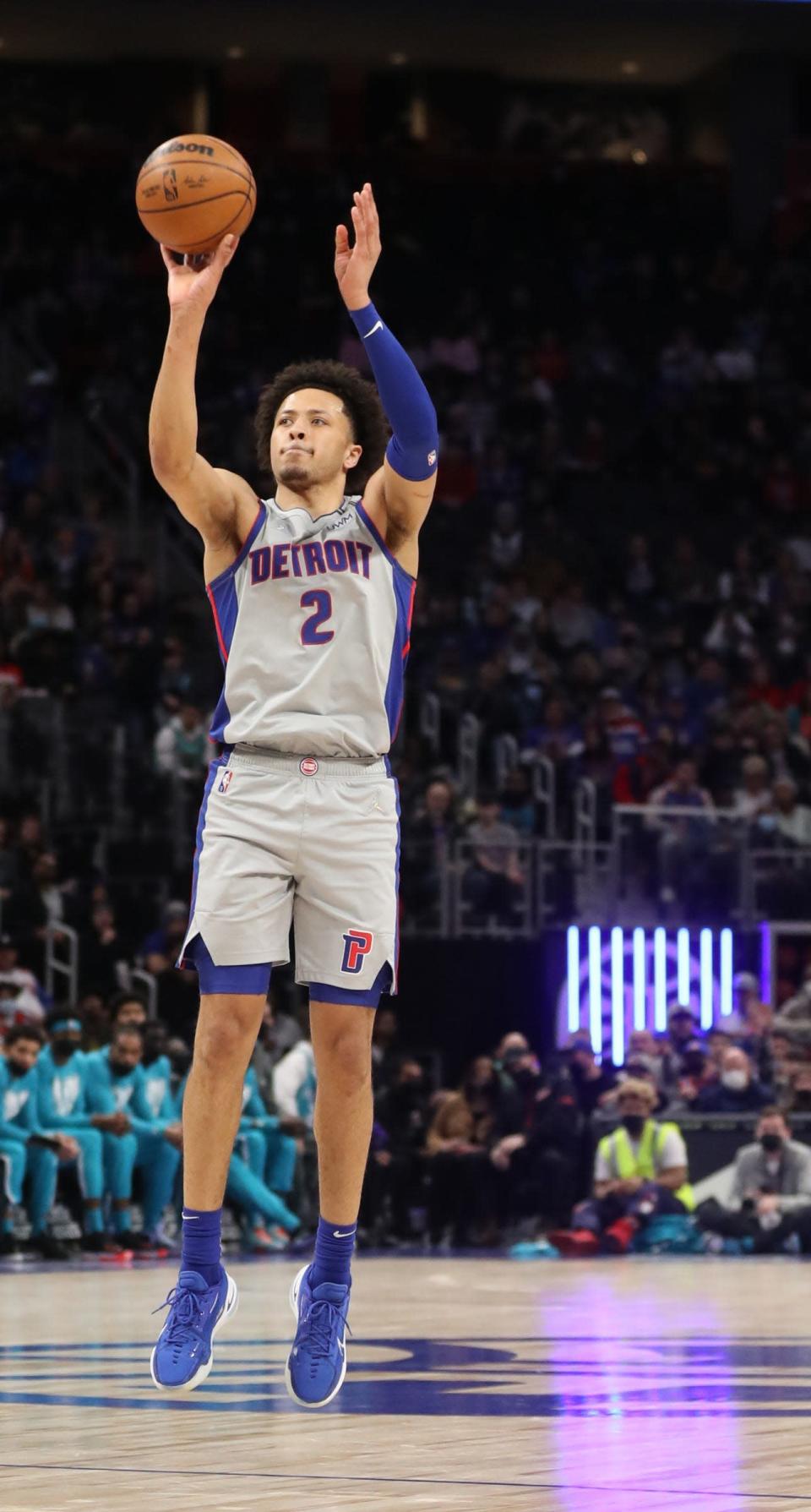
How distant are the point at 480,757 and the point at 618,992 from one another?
318cm

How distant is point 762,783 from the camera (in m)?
→ 19.5

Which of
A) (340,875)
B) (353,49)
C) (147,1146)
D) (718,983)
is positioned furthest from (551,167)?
(340,875)

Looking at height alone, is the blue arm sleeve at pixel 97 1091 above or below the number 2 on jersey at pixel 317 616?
below

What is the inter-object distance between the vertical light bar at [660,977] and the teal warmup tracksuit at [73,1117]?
480 cm

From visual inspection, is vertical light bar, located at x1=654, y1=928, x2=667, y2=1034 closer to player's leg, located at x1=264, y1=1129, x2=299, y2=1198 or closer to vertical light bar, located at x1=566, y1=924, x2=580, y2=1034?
vertical light bar, located at x1=566, y1=924, x2=580, y2=1034

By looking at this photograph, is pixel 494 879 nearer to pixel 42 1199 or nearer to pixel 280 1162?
pixel 280 1162

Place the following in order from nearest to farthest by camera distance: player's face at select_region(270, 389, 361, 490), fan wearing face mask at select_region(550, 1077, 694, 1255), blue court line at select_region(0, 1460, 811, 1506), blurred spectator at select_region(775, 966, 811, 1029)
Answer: blue court line at select_region(0, 1460, 811, 1506), player's face at select_region(270, 389, 361, 490), fan wearing face mask at select_region(550, 1077, 694, 1255), blurred spectator at select_region(775, 966, 811, 1029)

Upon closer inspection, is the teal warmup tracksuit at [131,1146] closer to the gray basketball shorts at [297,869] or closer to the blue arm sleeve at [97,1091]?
the blue arm sleeve at [97,1091]

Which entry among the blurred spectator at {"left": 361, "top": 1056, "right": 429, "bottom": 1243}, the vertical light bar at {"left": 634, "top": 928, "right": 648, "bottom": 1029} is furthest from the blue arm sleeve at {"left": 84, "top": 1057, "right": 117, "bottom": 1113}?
the vertical light bar at {"left": 634, "top": 928, "right": 648, "bottom": 1029}

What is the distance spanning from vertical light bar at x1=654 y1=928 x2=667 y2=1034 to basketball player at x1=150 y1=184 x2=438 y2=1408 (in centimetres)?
1153

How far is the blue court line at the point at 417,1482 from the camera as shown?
4527 millimetres

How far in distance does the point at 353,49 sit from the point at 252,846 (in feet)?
77.4

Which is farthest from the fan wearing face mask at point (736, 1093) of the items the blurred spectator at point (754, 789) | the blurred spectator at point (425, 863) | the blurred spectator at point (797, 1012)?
the blurred spectator at point (754, 789)

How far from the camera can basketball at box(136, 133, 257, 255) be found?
5.87 m
